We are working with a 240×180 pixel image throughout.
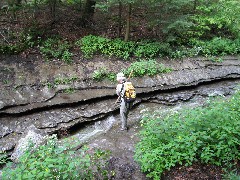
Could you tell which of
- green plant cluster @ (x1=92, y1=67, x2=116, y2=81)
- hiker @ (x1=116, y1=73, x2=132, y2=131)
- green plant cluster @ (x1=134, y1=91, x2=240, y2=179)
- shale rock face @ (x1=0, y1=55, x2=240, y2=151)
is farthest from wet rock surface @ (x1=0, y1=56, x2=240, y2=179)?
green plant cluster @ (x1=134, y1=91, x2=240, y2=179)

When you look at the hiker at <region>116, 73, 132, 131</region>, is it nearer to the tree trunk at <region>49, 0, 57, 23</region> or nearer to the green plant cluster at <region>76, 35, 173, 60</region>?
the green plant cluster at <region>76, 35, 173, 60</region>

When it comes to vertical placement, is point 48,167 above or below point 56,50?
below

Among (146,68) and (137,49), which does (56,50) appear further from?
(146,68)

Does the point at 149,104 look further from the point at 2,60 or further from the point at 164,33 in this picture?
the point at 2,60

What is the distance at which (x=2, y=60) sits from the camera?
36.9 feet

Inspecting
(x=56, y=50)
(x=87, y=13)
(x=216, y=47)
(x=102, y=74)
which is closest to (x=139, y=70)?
(x=102, y=74)

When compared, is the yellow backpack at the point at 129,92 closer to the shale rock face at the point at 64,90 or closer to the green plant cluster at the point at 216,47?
the shale rock face at the point at 64,90

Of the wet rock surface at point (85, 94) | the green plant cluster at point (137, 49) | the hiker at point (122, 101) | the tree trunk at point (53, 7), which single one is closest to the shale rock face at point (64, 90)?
the wet rock surface at point (85, 94)

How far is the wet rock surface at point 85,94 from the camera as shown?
9172 mm

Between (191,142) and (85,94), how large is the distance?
5.72 meters

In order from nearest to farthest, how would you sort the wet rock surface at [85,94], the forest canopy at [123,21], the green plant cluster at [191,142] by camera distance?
the green plant cluster at [191,142], the wet rock surface at [85,94], the forest canopy at [123,21]

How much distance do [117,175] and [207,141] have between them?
2151 mm

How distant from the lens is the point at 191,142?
19.2ft

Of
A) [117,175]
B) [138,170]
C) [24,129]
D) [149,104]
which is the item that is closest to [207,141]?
[138,170]
